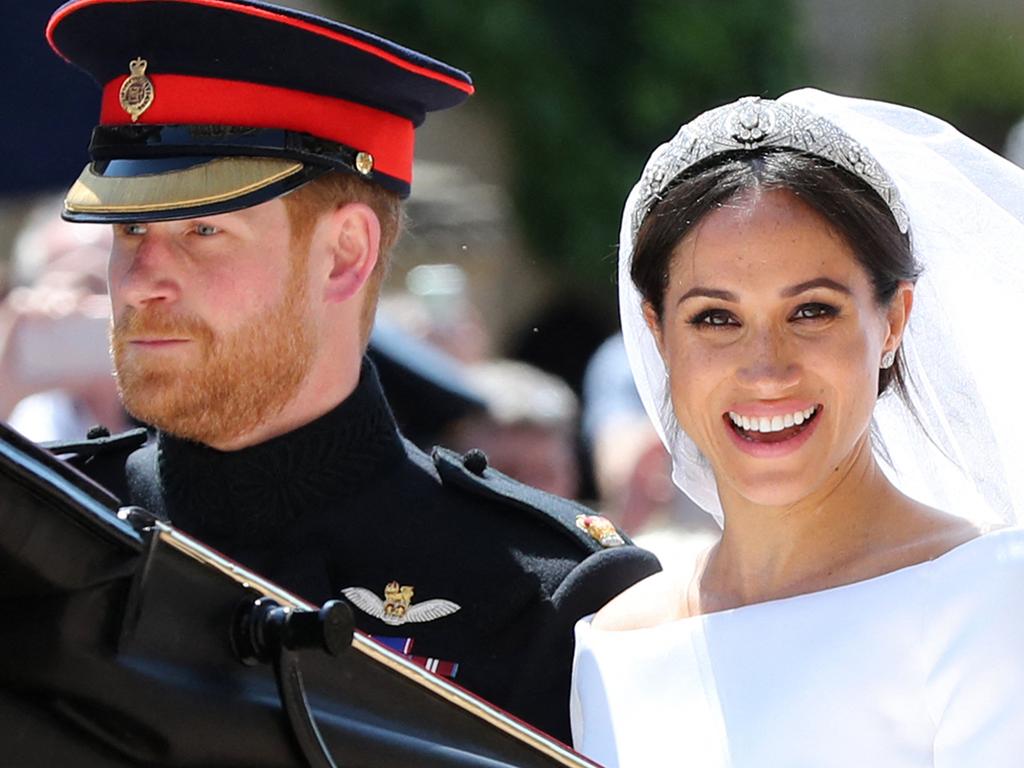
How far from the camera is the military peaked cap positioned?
261 cm

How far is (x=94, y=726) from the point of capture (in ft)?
4.67

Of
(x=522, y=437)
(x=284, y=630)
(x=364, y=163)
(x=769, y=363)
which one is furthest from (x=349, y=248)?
(x=522, y=437)

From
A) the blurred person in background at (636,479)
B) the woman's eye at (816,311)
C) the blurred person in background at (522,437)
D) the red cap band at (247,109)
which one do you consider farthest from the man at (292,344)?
the blurred person in background at (522,437)

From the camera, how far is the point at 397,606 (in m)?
2.60

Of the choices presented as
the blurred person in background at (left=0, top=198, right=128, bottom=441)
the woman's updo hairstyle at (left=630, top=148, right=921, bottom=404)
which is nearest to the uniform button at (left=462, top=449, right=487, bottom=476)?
the woman's updo hairstyle at (left=630, top=148, right=921, bottom=404)

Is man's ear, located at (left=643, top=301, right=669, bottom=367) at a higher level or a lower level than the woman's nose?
higher

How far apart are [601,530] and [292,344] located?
20.8 inches

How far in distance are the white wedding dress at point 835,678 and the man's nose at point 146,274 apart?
73 centimetres

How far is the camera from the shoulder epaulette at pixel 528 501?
276cm

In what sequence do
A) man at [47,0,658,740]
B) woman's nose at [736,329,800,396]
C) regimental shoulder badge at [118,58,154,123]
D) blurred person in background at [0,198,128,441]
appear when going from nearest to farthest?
1. woman's nose at [736,329,800,396]
2. man at [47,0,658,740]
3. regimental shoulder badge at [118,58,154,123]
4. blurred person in background at [0,198,128,441]

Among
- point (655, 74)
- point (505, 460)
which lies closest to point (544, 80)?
point (655, 74)

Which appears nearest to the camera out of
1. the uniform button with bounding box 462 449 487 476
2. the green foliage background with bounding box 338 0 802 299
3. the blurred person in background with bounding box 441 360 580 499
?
the uniform button with bounding box 462 449 487 476

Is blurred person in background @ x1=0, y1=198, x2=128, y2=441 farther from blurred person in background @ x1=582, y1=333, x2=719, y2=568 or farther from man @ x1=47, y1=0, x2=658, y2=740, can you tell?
man @ x1=47, y1=0, x2=658, y2=740

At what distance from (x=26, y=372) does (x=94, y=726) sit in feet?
11.3
